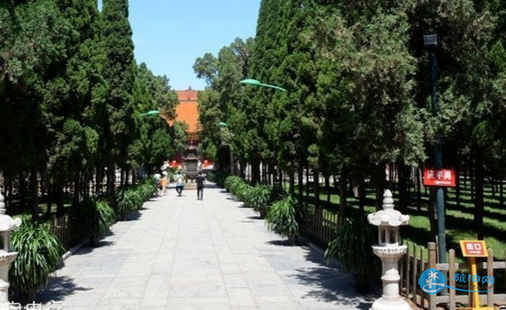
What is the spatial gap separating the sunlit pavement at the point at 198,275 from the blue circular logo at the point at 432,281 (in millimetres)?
1264

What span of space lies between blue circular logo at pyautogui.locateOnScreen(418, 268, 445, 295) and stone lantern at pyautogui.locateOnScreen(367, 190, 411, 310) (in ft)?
1.45

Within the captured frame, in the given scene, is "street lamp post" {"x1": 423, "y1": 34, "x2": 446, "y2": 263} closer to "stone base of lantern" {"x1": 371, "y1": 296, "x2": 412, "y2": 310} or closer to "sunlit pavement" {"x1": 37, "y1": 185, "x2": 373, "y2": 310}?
"stone base of lantern" {"x1": 371, "y1": 296, "x2": 412, "y2": 310}

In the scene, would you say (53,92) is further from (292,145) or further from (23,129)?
(292,145)

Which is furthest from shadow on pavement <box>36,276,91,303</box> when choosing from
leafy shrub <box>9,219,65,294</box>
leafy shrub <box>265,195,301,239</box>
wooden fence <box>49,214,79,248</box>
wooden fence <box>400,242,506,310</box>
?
leafy shrub <box>265,195,301,239</box>

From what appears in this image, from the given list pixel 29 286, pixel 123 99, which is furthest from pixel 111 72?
pixel 29 286

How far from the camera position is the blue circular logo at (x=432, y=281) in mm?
8695

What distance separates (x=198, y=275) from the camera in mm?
12414

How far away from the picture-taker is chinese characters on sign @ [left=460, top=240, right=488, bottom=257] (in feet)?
27.6

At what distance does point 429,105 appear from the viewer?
9672 millimetres

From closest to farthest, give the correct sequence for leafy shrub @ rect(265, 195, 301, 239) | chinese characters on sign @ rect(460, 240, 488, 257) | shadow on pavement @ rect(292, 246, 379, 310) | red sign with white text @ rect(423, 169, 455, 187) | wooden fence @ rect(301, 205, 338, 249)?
chinese characters on sign @ rect(460, 240, 488, 257) → red sign with white text @ rect(423, 169, 455, 187) → shadow on pavement @ rect(292, 246, 379, 310) → wooden fence @ rect(301, 205, 338, 249) → leafy shrub @ rect(265, 195, 301, 239)

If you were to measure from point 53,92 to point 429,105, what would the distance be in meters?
8.90
